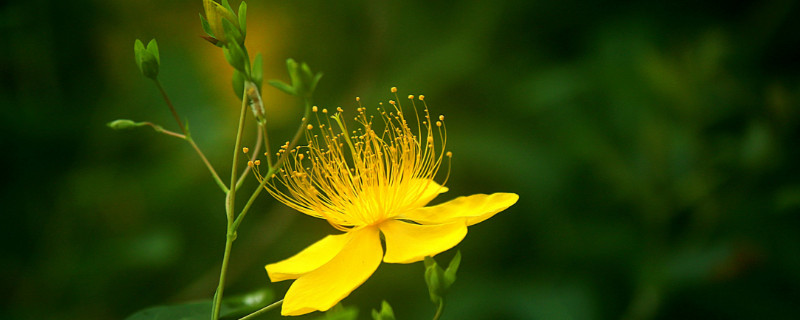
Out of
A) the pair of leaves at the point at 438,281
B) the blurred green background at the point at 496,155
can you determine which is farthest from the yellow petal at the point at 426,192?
the blurred green background at the point at 496,155

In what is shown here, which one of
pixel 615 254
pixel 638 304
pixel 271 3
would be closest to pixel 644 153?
pixel 615 254

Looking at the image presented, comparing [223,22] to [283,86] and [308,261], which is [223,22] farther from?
[308,261]

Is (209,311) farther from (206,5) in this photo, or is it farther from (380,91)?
(380,91)

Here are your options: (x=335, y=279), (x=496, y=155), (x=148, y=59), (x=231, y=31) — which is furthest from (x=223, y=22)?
(x=496, y=155)

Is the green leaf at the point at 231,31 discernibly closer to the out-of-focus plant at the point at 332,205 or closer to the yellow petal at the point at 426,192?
the out-of-focus plant at the point at 332,205

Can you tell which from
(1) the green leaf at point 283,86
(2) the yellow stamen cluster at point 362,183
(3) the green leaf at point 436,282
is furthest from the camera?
(2) the yellow stamen cluster at point 362,183

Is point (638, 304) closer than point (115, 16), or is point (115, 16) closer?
point (638, 304)
